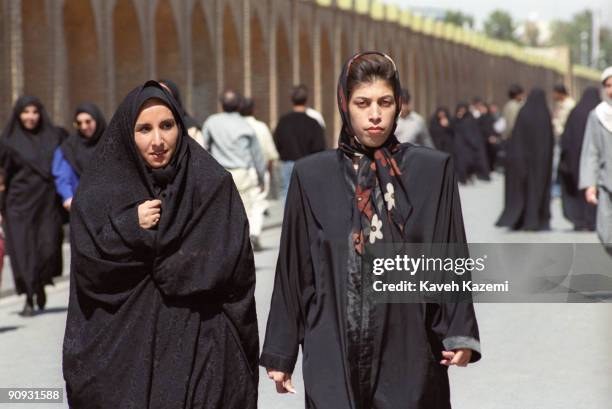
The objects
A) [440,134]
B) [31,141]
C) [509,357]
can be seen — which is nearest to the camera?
[509,357]

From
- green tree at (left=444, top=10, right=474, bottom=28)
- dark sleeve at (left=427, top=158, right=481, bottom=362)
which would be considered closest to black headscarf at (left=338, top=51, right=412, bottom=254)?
dark sleeve at (left=427, top=158, right=481, bottom=362)

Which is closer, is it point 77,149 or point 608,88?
point 608,88

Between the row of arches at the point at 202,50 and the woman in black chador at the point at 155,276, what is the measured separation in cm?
1642

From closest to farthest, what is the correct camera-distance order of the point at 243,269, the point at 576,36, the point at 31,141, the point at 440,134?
the point at 243,269, the point at 31,141, the point at 440,134, the point at 576,36

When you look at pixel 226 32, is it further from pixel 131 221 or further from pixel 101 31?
pixel 131 221

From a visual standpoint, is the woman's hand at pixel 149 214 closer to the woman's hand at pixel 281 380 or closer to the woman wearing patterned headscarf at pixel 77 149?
the woman's hand at pixel 281 380

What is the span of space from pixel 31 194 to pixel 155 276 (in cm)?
641

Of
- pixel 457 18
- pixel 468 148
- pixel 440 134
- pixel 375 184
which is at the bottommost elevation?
pixel 375 184

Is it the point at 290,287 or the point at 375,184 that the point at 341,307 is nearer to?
the point at 290,287

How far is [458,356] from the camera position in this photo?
13.3ft

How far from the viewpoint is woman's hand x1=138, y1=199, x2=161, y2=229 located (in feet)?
14.5

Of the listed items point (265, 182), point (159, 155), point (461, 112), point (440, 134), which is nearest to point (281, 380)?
point (159, 155)

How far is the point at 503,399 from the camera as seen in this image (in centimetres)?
694

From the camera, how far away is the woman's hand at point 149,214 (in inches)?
174
